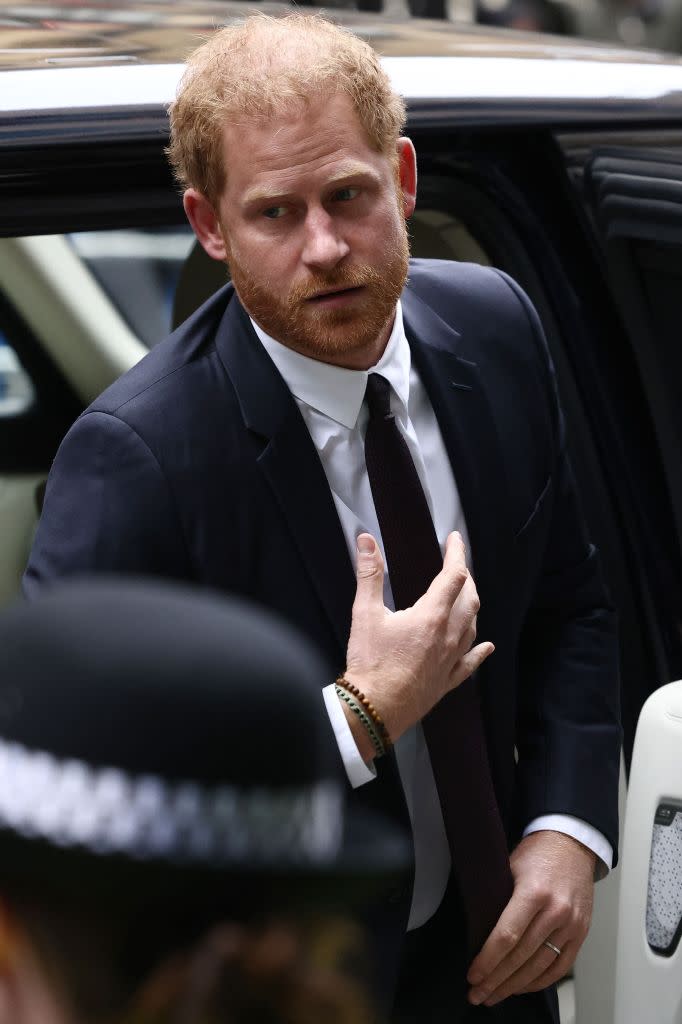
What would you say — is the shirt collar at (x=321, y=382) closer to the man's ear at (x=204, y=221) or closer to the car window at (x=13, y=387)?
the man's ear at (x=204, y=221)

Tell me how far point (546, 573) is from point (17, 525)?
1175mm

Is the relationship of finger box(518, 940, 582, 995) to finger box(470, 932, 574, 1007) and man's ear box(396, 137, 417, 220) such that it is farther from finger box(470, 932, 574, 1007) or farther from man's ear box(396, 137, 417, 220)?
man's ear box(396, 137, 417, 220)

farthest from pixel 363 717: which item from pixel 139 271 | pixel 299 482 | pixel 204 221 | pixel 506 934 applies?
pixel 139 271

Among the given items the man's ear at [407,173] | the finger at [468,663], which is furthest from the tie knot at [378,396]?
the finger at [468,663]

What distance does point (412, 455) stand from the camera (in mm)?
2000

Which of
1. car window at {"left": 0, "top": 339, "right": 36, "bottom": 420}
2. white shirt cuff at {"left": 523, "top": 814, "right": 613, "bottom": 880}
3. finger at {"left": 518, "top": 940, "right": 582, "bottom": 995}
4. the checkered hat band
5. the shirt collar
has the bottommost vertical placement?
finger at {"left": 518, "top": 940, "right": 582, "bottom": 995}

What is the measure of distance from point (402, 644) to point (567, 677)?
47cm

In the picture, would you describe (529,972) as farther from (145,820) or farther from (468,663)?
(145,820)

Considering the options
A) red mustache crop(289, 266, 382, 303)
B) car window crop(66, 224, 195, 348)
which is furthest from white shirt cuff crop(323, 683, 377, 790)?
car window crop(66, 224, 195, 348)

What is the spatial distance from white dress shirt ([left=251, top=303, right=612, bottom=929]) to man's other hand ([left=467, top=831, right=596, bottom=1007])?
60 mm

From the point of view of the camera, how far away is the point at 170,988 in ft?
2.87

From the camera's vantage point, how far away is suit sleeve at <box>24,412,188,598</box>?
1808 millimetres

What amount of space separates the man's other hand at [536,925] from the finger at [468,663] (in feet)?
1.08

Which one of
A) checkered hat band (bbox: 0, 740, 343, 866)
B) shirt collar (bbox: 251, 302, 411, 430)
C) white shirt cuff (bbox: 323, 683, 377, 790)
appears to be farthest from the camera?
shirt collar (bbox: 251, 302, 411, 430)
